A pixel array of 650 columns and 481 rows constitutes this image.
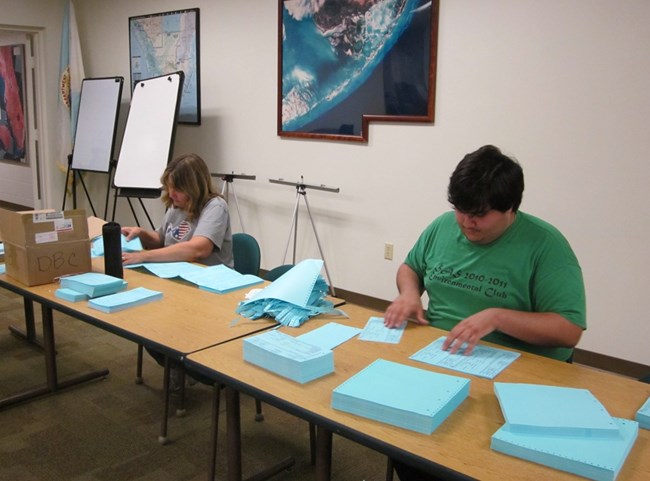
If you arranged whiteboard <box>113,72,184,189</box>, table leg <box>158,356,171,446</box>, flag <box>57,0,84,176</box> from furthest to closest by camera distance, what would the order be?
flag <box>57,0,84,176</box> → whiteboard <box>113,72,184,189</box> → table leg <box>158,356,171,446</box>

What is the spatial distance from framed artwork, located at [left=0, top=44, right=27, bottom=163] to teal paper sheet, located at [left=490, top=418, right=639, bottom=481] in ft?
24.3

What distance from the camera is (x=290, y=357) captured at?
4.57 ft

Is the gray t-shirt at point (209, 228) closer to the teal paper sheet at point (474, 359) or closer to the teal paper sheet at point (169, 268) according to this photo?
the teal paper sheet at point (169, 268)

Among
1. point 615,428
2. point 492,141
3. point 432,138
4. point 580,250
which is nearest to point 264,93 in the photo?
point 432,138

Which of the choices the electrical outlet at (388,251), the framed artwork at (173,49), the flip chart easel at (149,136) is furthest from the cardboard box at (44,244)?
the framed artwork at (173,49)

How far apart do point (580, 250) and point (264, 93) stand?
2570 mm

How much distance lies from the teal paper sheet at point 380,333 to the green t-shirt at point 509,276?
0.62ft

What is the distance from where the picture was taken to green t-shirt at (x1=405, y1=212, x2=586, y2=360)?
1.61 m

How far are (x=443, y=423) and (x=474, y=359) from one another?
1.18 ft

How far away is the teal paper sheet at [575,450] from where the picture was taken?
3.32 feet

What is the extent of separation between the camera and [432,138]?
3.59m

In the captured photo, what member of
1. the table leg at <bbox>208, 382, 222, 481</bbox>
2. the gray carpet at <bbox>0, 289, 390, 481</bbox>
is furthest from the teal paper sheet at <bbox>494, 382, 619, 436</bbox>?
the gray carpet at <bbox>0, 289, 390, 481</bbox>

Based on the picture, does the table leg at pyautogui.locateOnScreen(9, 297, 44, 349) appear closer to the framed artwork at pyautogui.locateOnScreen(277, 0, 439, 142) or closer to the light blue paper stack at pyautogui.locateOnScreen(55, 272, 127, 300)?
the light blue paper stack at pyautogui.locateOnScreen(55, 272, 127, 300)

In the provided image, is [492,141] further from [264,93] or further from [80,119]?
[80,119]
